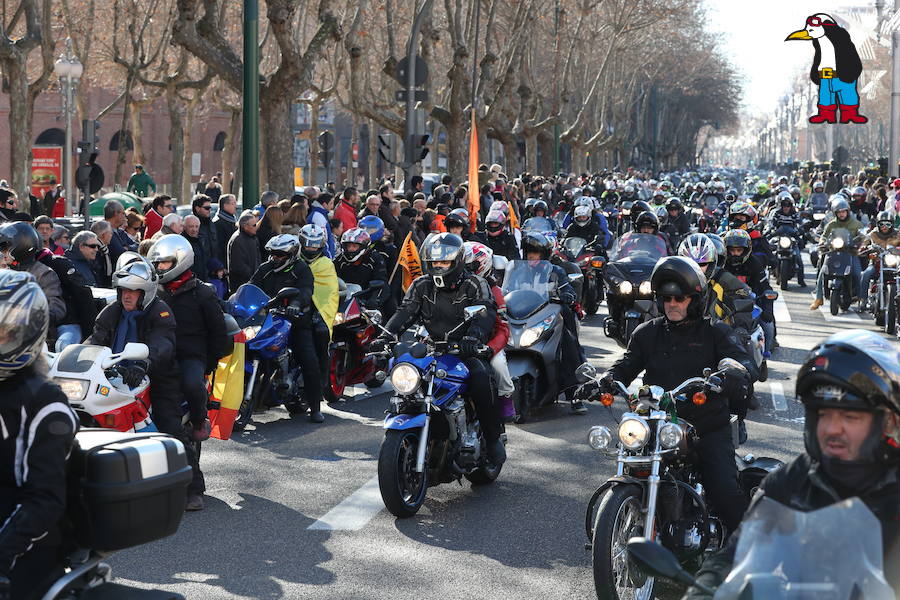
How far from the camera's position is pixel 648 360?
6.57 meters

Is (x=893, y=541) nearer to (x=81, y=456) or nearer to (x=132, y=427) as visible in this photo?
(x=81, y=456)

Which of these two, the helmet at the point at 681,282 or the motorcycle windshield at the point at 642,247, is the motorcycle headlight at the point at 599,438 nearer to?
the helmet at the point at 681,282

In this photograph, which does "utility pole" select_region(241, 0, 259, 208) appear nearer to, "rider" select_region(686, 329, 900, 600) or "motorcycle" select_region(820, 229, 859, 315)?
"motorcycle" select_region(820, 229, 859, 315)

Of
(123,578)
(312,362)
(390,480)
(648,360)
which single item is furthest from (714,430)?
(312,362)

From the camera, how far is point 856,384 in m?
3.34

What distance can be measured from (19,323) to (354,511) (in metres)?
4.71

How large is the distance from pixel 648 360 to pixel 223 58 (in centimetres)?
1498

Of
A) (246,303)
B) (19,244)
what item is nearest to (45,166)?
(246,303)

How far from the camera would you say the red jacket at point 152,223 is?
15786mm

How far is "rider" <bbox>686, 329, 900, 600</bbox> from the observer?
3340 millimetres

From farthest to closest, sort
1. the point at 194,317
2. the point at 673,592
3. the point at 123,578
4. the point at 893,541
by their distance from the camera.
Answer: the point at 194,317 → the point at 123,578 → the point at 673,592 → the point at 893,541

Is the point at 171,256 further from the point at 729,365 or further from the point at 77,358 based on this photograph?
the point at 729,365

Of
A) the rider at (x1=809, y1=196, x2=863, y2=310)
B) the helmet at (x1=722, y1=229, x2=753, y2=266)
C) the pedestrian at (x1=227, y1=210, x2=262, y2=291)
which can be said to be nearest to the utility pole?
the pedestrian at (x1=227, y1=210, x2=262, y2=291)

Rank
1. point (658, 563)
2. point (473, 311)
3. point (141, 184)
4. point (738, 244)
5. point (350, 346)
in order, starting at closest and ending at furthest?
point (658, 563) < point (473, 311) < point (738, 244) < point (350, 346) < point (141, 184)
